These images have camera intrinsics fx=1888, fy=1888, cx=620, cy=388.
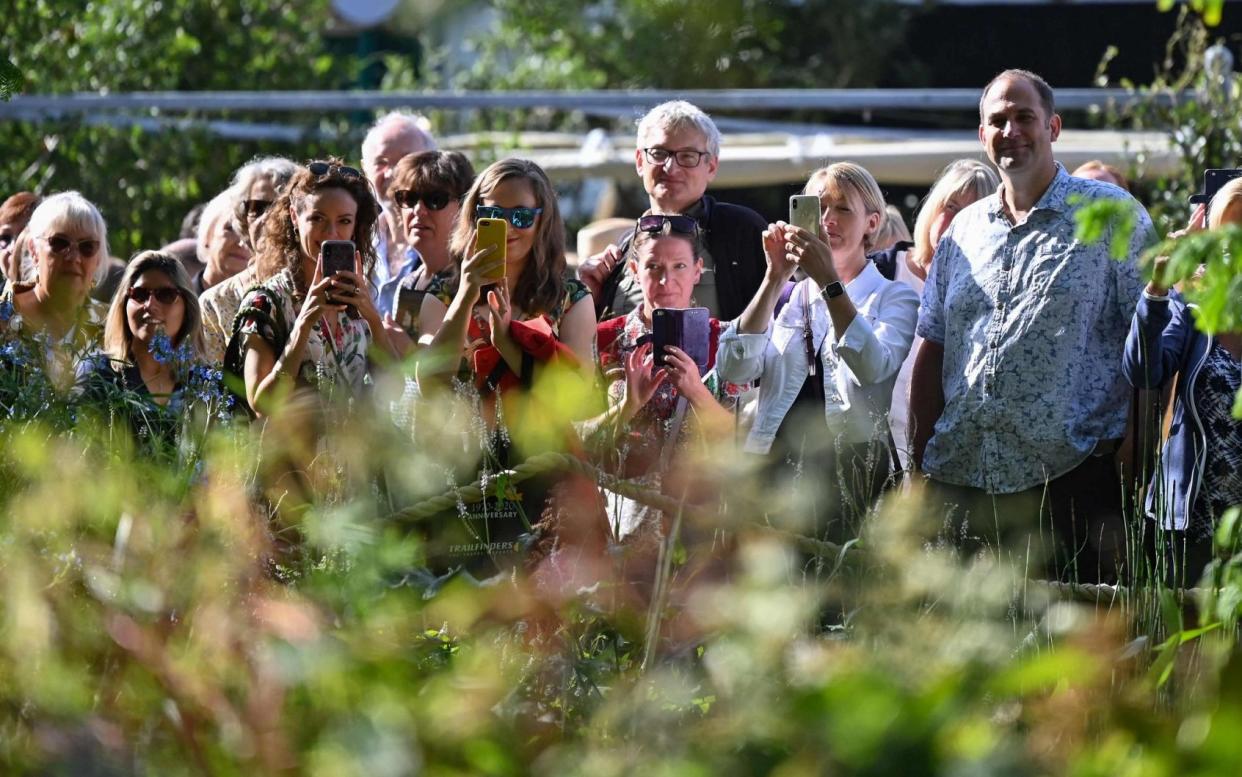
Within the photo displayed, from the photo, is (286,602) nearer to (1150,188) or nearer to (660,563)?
(660,563)

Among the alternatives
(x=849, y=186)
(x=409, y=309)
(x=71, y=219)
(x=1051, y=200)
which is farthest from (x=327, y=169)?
(x=1051, y=200)

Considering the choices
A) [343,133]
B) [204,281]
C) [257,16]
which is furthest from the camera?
[257,16]

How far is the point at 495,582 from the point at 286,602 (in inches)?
15.4

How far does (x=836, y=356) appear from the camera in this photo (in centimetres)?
525

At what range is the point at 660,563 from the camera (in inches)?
101

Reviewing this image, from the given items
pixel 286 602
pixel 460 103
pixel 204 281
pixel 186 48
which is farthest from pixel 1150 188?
pixel 286 602

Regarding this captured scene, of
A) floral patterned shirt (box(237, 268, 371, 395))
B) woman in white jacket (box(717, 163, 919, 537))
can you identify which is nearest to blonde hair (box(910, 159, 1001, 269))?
woman in white jacket (box(717, 163, 919, 537))

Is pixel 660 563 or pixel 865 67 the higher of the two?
pixel 660 563

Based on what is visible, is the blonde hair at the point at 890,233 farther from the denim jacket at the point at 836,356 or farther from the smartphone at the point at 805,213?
the smartphone at the point at 805,213

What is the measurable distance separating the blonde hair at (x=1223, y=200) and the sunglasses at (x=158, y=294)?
299 centimetres

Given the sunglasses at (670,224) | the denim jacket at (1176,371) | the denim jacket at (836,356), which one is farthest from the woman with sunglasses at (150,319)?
the denim jacket at (1176,371)

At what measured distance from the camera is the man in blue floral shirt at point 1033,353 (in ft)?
16.3

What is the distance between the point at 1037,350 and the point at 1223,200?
0.61 m

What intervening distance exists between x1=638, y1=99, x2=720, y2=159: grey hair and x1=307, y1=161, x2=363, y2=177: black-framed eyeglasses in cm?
91
